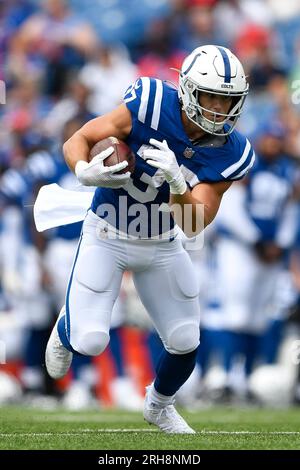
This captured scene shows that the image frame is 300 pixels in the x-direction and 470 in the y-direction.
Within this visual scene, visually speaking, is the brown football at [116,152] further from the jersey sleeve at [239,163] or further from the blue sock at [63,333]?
the blue sock at [63,333]

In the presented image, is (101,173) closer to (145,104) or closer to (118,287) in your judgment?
(145,104)

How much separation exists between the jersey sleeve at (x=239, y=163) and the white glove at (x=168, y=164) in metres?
0.41

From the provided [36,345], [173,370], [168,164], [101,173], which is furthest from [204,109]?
[36,345]

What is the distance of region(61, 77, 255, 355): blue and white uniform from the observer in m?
4.66

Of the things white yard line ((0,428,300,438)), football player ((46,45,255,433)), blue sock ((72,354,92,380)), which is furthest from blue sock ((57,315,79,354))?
blue sock ((72,354,92,380))

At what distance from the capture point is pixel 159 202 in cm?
481

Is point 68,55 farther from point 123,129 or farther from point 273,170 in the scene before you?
point 123,129

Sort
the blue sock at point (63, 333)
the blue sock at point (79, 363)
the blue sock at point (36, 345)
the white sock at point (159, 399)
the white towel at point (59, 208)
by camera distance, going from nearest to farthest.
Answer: the blue sock at point (63, 333)
the white sock at point (159, 399)
the white towel at point (59, 208)
the blue sock at point (79, 363)
the blue sock at point (36, 345)

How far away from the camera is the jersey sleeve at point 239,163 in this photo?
4684 mm

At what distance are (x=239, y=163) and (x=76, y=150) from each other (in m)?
0.68

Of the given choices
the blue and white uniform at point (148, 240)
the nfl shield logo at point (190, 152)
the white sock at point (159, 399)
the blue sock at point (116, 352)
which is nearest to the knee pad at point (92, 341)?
the blue and white uniform at point (148, 240)

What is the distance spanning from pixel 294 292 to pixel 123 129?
3649mm
